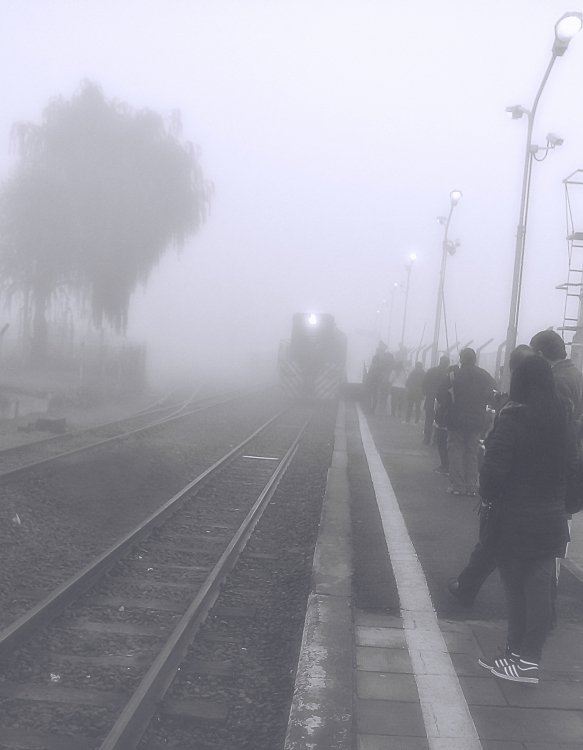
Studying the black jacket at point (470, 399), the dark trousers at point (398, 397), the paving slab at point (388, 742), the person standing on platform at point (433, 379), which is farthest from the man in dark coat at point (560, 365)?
the dark trousers at point (398, 397)

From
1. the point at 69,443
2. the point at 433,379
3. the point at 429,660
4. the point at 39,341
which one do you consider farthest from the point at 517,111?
the point at 39,341

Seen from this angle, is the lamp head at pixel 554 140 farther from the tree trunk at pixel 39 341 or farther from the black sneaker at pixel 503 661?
the tree trunk at pixel 39 341

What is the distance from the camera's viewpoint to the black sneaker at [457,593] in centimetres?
536

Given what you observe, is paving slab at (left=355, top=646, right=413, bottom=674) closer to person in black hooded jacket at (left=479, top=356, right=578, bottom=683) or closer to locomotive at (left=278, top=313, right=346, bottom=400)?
person in black hooded jacket at (left=479, top=356, right=578, bottom=683)

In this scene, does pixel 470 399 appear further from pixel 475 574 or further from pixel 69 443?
pixel 69 443

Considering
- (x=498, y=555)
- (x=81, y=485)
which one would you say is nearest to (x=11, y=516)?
(x=81, y=485)

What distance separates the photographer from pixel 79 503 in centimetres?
931

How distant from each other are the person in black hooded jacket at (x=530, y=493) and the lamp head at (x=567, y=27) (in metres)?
9.39

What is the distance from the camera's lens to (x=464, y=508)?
30.3ft

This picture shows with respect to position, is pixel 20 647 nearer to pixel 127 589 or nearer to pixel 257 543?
pixel 127 589

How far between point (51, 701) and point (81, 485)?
649 centimetres

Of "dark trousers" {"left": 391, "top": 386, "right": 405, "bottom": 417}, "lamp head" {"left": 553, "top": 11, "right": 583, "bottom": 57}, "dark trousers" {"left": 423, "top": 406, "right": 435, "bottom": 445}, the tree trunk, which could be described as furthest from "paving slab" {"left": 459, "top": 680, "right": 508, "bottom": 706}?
the tree trunk

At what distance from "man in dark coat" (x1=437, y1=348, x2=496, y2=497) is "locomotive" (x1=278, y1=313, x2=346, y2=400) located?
22504 millimetres

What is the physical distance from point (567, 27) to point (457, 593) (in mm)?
9639
